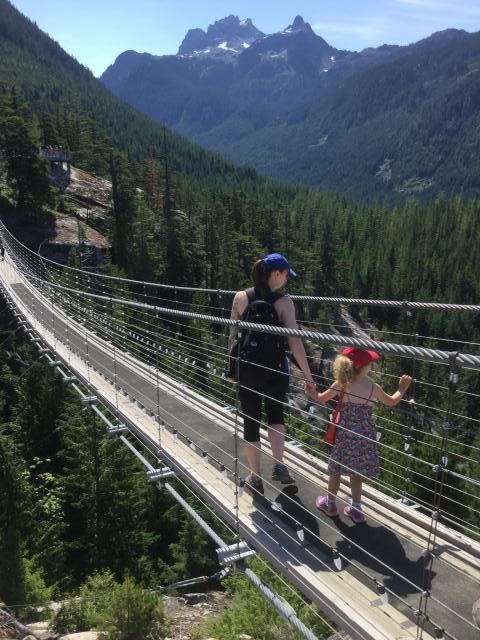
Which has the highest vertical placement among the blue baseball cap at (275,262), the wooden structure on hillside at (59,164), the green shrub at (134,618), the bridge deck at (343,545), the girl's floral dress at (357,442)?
the wooden structure on hillside at (59,164)

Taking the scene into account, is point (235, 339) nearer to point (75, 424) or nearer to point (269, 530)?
point (269, 530)

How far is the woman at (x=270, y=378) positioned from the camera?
3.18 m

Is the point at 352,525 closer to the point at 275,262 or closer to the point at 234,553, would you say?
the point at 234,553

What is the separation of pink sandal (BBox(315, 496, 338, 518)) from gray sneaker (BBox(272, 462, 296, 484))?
0.86ft

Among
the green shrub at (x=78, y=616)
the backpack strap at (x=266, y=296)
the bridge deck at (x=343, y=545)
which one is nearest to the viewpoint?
the bridge deck at (x=343, y=545)

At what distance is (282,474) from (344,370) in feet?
3.18

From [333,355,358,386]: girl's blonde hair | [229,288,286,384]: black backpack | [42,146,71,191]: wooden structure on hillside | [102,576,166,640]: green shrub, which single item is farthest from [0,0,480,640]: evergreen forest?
[42,146,71,191]: wooden structure on hillside

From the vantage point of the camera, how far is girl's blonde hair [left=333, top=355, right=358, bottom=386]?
297 cm

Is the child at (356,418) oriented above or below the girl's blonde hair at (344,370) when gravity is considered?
below

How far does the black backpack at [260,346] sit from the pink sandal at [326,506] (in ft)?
2.71

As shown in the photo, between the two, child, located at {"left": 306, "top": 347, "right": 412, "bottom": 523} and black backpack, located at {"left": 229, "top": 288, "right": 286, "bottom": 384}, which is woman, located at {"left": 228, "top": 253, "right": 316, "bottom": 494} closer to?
black backpack, located at {"left": 229, "top": 288, "right": 286, "bottom": 384}

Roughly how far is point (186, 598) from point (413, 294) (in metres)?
57.5

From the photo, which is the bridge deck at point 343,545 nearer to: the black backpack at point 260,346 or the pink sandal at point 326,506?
the pink sandal at point 326,506

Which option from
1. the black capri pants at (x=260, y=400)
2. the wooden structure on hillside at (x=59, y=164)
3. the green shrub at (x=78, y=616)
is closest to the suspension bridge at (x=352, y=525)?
the black capri pants at (x=260, y=400)
